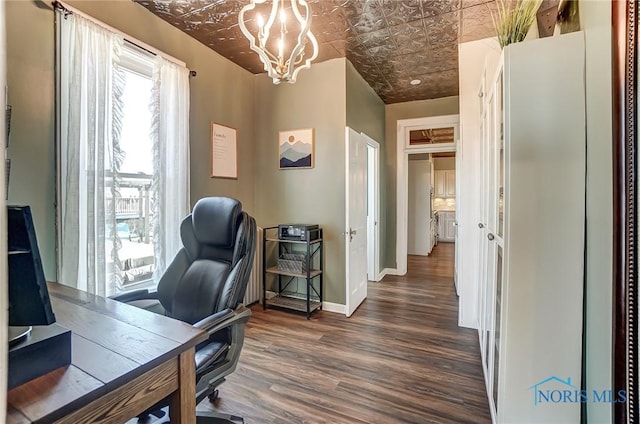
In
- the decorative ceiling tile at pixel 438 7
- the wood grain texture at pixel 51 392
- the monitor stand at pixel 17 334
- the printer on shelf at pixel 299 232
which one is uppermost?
the decorative ceiling tile at pixel 438 7

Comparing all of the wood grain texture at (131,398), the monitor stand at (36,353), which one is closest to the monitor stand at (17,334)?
the monitor stand at (36,353)

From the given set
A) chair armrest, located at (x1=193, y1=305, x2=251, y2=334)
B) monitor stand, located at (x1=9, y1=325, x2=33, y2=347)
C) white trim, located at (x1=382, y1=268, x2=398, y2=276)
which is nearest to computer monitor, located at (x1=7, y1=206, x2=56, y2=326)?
monitor stand, located at (x1=9, y1=325, x2=33, y2=347)

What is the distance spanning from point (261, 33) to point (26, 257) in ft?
5.32

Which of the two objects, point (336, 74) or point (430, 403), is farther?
point (336, 74)

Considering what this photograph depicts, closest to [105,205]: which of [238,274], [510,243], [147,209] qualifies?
[147,209]

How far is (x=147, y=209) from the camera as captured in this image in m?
2.47

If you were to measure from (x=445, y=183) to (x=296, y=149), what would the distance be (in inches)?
252

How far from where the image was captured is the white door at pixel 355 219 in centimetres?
333

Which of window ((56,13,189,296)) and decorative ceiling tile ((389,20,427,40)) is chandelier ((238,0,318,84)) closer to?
window ((56,13,189,296))

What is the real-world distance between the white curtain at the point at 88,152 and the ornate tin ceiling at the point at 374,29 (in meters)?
0.70

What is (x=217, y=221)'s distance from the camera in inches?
69.2

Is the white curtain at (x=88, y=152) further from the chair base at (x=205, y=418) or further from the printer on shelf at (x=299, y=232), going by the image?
the printer on shelf at (x=299, y=232)

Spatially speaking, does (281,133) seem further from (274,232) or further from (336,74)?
(274,232)

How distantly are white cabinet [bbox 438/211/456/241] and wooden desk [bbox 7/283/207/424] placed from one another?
8376 mm
